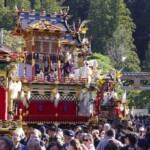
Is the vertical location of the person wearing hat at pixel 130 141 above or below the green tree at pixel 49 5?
below

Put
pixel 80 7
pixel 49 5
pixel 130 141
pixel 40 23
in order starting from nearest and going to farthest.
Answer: pixel 130 141, pixel 40 23, pixel 49 5, pixel 80 7

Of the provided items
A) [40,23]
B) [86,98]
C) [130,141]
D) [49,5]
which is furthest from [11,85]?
[49,5]

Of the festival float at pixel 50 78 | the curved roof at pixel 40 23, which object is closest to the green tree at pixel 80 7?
the festival float at pixel 50 78

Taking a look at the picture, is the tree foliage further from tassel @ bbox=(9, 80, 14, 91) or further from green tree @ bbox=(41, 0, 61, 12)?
tassel @ bbox=(9, 80, 14, 91)

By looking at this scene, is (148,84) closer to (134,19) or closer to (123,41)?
(123,41)

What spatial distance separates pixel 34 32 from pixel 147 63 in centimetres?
4559

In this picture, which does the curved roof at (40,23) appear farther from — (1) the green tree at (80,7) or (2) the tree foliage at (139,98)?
(1) the green tree at (80,7)

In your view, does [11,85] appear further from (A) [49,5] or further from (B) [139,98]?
(A) [49,5]

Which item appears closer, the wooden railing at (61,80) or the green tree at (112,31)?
the wooden railing at (61,80)

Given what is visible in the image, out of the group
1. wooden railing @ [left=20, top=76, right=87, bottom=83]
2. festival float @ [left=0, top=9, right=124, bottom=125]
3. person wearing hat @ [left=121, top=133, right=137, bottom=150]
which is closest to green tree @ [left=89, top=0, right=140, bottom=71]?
festival float @ [left=0, top=9, right=124, bottom=125]

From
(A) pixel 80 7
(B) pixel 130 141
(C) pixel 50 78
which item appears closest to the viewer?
(B) pixel 130 141

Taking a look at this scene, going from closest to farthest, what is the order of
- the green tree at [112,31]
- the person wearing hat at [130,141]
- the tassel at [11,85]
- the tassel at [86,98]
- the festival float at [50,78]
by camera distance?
1. the person wearing hat at [130,141]
2. the tassel at [11,85]
3. the festival float at [50,78]
4. the tassel at [86,98]
5. the green tree at [112,31]

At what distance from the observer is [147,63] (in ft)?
270

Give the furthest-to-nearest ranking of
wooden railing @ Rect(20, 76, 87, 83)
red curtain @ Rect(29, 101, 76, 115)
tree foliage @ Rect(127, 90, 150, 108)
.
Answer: tree foliage @ Rect(127, 90, 150, 108) < red curtain @ Rect(29, 101, 76, 115) < wooden railing @ Rect(20, 76, 87, 83)
